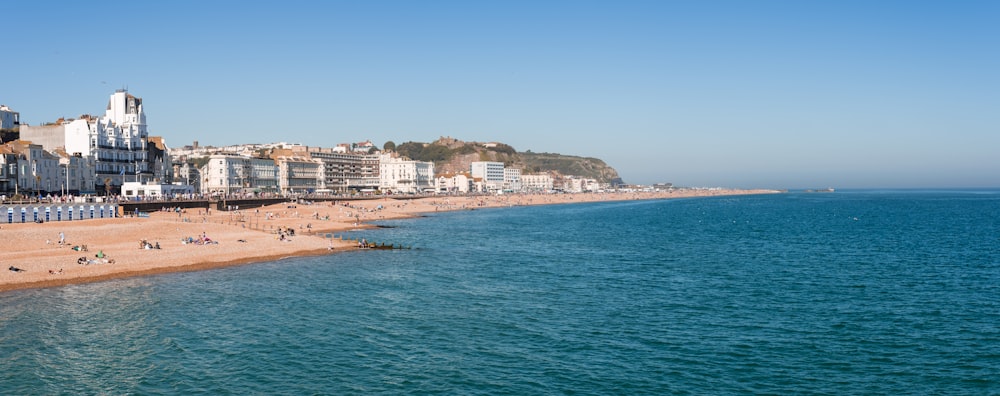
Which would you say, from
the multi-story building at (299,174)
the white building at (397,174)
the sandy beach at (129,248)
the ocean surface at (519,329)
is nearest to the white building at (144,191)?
the sandy beach at (129,248)

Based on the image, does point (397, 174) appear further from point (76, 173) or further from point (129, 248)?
point (129, 248)

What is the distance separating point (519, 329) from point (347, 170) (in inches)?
6091

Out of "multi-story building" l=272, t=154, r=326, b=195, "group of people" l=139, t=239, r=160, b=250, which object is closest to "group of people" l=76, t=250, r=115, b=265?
"group of people" l=139, t=239, r=160, b=250

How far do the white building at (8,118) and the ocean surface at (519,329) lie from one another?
82685 mm

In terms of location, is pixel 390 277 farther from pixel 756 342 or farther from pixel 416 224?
pixel 416 224

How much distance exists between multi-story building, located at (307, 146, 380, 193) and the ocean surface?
126054 millimetres

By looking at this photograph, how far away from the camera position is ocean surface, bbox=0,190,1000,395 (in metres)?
20.1

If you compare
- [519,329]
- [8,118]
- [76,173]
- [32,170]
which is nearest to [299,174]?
[8,118]

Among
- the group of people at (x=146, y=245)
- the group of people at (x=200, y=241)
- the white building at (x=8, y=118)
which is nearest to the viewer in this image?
the group of people at (x=146, y=245)

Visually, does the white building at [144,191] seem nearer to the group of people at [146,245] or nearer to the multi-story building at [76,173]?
the multi-story building at [76,173]

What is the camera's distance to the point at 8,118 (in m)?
105

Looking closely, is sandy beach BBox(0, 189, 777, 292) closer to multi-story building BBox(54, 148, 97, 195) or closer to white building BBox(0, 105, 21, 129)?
multi-story building BBox(54, 148, 97, 195)

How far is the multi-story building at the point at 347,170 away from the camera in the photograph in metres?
169

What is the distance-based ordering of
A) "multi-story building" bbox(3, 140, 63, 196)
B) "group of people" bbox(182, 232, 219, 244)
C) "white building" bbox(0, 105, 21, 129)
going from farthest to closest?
"white building" bbox(0, 105, 21, 129) → "multi-story building" bbox(3, 140, 63, 196) → "group of people" bbox(182, 232, 219, 244)
